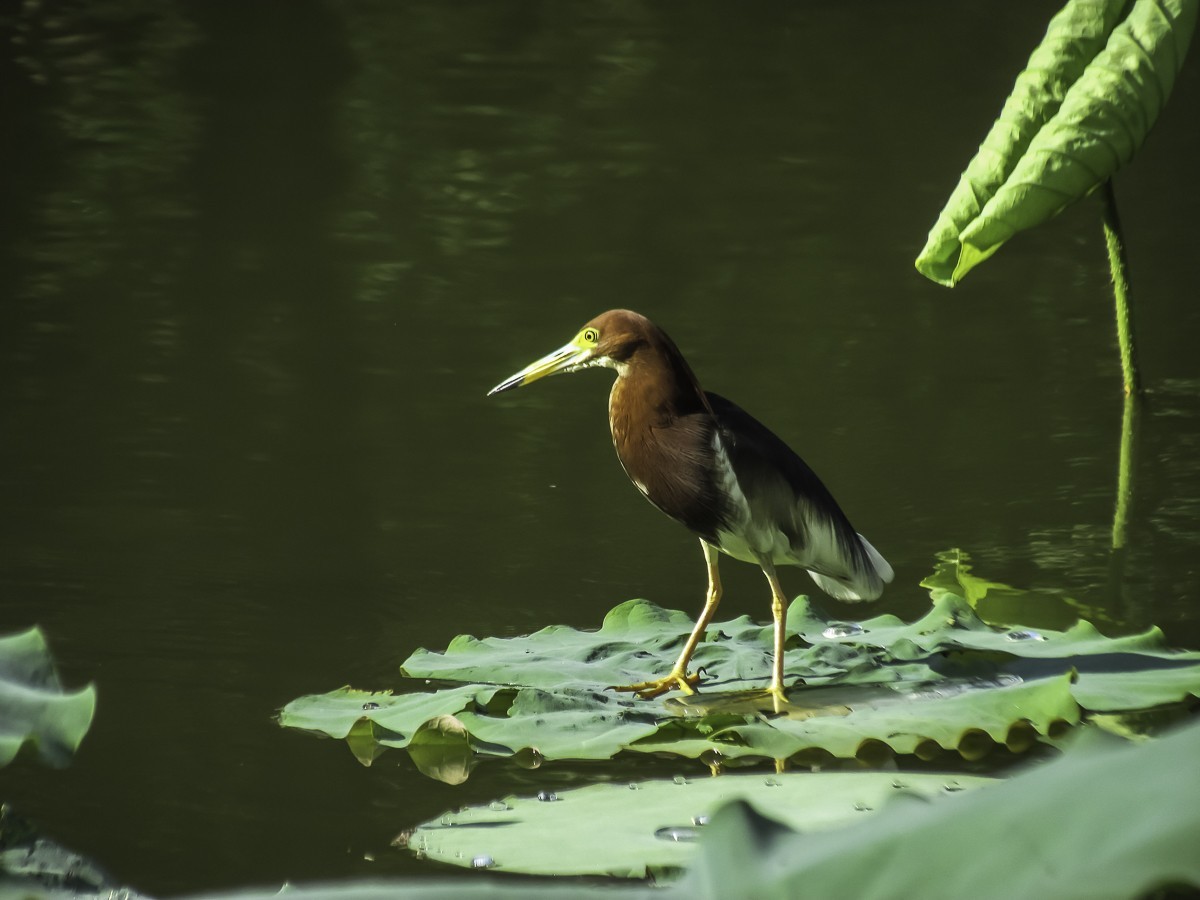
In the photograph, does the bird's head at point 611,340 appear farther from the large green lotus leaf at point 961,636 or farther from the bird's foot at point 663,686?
the large green lotus leaf at point 961,636

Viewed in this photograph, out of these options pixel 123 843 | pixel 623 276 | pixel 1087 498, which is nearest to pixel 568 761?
pixel 123 843

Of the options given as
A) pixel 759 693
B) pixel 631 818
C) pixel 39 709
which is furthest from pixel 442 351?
pixel 39 709

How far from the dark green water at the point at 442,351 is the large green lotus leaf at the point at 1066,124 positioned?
29.1 inches

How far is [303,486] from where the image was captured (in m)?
4.36

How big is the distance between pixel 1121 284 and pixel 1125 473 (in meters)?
0.65

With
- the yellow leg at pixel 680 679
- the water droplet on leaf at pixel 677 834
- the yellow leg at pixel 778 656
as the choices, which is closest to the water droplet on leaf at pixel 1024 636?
the yellow leg at pixel 778 656

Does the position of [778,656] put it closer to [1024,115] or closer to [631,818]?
[631,818]

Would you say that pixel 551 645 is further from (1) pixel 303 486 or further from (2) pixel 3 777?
(1) pixel 303 486

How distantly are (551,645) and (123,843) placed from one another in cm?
95

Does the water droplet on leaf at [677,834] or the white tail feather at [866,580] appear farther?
the white tail feather at [866,580]

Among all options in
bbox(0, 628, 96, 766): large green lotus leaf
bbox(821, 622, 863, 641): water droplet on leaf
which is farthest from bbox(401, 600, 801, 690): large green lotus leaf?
bbox(0, 628, 96, 766): large green lotus leaf

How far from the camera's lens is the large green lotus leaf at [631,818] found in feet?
6.44

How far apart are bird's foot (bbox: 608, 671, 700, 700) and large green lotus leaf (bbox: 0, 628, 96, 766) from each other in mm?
1581

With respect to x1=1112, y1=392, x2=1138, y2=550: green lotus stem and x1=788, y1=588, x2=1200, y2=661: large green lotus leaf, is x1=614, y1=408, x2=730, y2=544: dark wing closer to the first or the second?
x1=788, y1=588, x2=1200, y2=661: large green lotus leaf
